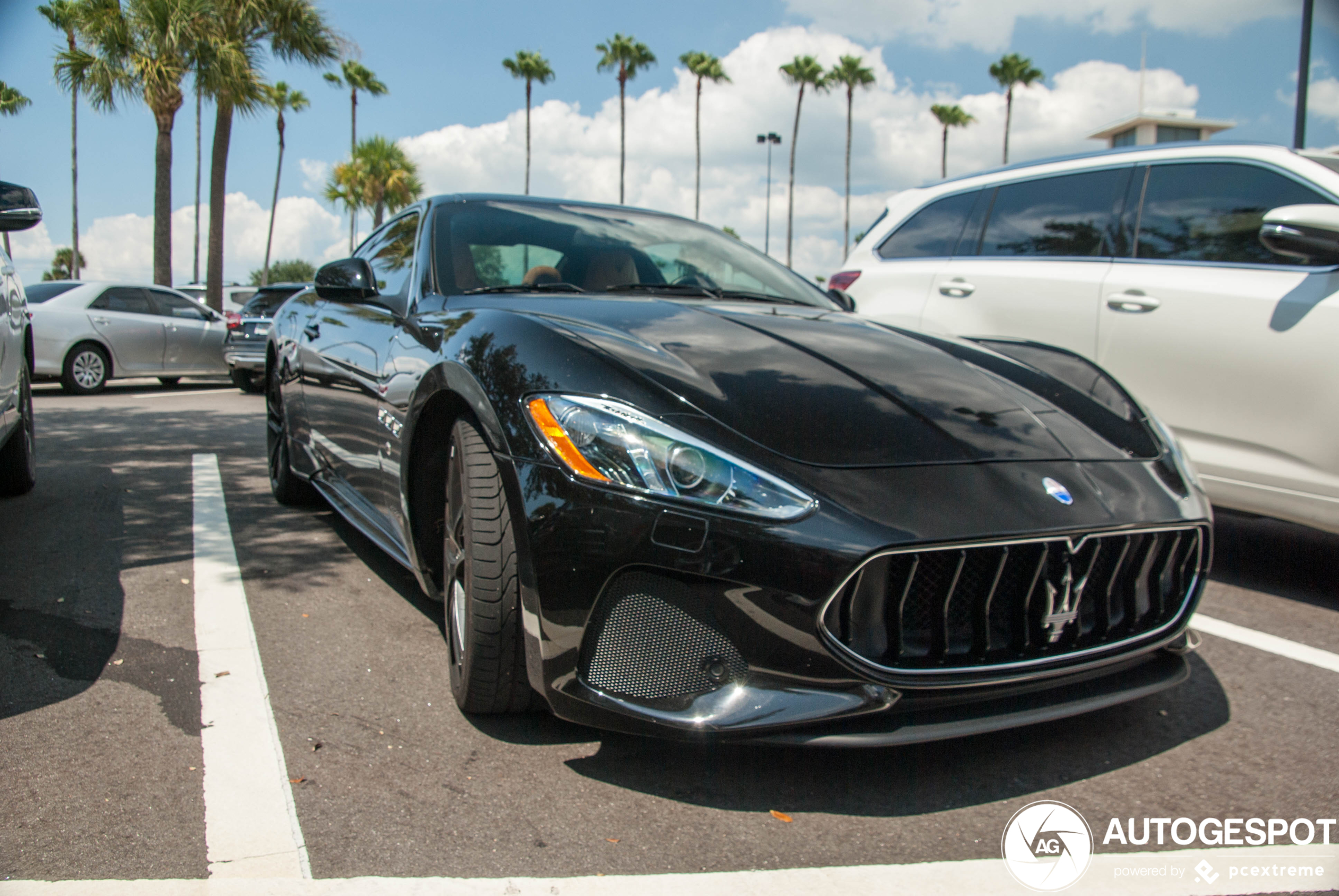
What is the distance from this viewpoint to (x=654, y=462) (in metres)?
2.06

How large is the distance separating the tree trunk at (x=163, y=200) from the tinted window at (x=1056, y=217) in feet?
60.7

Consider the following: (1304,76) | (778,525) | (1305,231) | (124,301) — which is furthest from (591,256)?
(124,301)

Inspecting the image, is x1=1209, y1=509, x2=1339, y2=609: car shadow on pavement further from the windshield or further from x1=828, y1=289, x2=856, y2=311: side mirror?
the windshield

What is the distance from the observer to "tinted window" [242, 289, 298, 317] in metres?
12.7

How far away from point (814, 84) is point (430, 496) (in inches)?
2034

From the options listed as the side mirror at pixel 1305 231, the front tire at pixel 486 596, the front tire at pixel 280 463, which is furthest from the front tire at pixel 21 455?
the side mirror at pixel 1305 231

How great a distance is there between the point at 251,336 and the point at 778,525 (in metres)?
11.9

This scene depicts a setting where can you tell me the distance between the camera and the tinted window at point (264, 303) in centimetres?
1274

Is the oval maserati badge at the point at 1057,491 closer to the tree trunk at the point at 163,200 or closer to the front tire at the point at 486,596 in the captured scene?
the front tire at the point at 486,596

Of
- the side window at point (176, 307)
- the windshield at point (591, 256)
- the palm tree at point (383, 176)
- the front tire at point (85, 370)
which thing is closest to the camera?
the windshield at point (591, 256)

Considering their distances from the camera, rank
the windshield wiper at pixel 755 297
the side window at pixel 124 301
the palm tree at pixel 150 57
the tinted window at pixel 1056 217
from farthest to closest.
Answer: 1. the palm tree at pixel 150 57
2. the side window at pixel 124 301
3. the tinted window at pixel 1056 217
4. the windshield wiper at pixel 755 297

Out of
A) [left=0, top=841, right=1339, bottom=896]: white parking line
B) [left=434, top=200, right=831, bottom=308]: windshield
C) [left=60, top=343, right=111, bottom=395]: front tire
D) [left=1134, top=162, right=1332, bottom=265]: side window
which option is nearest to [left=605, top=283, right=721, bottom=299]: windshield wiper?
[left=434, top=200, right=831, bottom=308]: windshield

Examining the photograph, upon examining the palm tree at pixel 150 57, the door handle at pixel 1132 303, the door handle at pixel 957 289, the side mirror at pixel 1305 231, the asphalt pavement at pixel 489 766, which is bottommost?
the asphalt pavement at pixel 489 766

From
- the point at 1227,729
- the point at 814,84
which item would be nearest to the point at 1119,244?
the point at 1227,729
